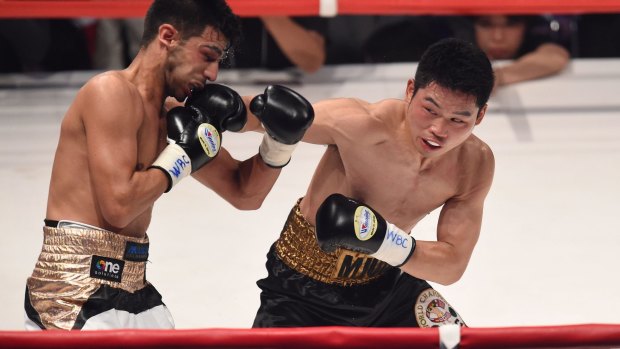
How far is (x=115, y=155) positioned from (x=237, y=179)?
0.46m

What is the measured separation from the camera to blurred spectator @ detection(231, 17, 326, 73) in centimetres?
454

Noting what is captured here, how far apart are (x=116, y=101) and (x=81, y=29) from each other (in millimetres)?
2725

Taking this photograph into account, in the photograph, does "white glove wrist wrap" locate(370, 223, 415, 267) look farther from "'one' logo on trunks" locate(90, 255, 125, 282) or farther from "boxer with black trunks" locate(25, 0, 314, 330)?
"'one' logo on trunks" locate(90, 255, 125, 282)

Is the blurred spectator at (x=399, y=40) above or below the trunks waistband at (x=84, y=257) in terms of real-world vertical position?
below

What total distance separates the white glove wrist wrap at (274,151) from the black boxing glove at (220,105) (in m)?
0.08

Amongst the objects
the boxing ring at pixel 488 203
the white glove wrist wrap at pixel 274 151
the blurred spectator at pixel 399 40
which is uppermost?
the white glove wrist wrap at pixel 274 151

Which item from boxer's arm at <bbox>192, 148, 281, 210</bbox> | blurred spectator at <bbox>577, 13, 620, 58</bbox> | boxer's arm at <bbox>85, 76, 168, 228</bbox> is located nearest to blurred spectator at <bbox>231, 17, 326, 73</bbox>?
blurred spectator at <bbox>577, 13, 620, 58</bbox>

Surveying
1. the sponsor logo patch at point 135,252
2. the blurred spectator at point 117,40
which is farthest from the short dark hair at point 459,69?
the blurred spectator at point 117,40

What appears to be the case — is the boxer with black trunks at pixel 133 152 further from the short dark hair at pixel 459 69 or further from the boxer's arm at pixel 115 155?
the short dark hair at pixel 459 69

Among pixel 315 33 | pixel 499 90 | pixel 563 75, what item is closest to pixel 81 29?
pixel 315 33

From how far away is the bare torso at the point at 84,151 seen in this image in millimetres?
2172

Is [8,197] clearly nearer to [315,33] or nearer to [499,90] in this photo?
[315,33]

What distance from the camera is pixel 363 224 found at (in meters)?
2.21

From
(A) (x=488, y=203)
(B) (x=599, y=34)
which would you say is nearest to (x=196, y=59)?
(A) (x=488, y=203)
